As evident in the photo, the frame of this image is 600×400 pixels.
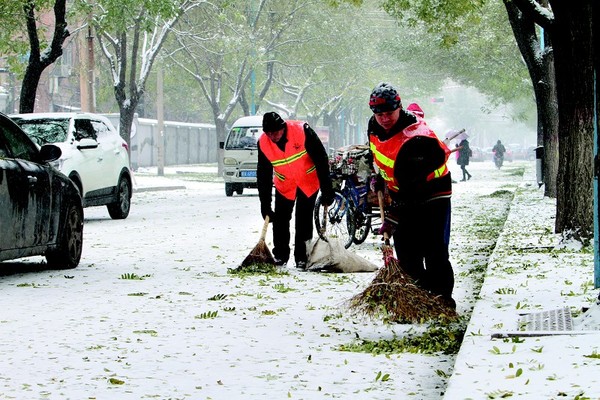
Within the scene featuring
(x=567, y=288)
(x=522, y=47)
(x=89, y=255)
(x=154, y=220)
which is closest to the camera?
(x=567, y=288)

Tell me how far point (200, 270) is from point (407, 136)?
464cm

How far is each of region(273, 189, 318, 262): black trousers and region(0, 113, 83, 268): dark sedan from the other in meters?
1.99

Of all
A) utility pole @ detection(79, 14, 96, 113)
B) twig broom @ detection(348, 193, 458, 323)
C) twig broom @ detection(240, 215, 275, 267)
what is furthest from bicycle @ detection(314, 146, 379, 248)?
utility pole @ detection(79, 14, 96, 113)

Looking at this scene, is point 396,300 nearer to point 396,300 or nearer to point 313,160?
point 396,300

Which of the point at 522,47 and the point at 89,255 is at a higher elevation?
the point at 522,47

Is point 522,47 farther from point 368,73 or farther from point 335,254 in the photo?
point 368,73

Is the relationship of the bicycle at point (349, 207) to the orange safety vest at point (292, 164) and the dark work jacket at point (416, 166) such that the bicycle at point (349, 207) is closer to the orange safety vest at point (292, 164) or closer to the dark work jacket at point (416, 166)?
the orange safety vest at point (292, 164)

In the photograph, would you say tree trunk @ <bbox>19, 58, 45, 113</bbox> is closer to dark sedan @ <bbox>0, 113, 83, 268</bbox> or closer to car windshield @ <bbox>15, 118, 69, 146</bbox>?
car windshield @ <bbox>15, 118, 69, 146</bbox>

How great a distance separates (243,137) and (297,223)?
64.2 ft

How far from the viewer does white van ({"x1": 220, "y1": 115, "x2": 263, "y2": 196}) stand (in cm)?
3155

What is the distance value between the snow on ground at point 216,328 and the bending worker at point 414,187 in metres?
0.51

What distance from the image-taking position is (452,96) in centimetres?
16612

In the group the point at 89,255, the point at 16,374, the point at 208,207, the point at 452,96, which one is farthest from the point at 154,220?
the point at 452,96

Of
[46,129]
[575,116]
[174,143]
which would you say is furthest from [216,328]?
[174,143]
